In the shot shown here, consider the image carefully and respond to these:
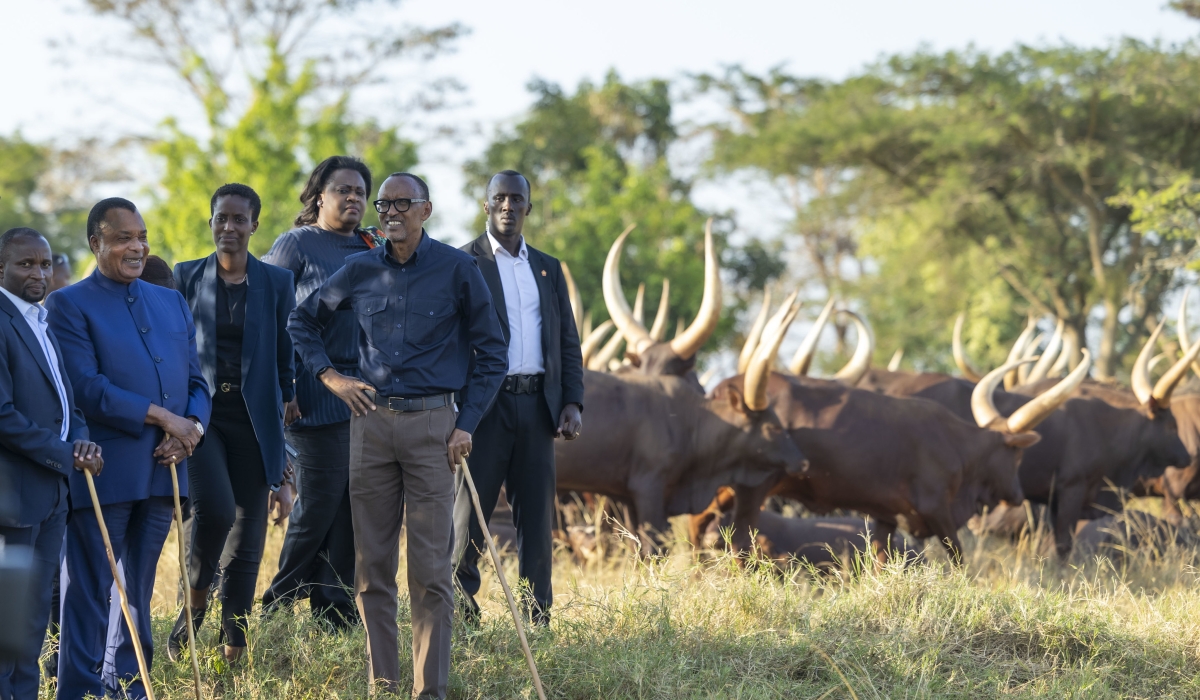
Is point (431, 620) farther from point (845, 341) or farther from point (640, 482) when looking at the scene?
point (845, 341)

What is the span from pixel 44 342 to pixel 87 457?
380mm

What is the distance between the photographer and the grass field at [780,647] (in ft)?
14.0

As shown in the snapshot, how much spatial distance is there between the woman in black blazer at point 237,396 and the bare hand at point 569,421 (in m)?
1.01

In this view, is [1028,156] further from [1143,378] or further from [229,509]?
[229,509]

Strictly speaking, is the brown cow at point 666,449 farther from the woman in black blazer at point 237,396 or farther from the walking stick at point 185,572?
the walking stick at point 185,572

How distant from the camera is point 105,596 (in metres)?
3.99

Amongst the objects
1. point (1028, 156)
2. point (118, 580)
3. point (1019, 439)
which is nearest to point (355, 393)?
point (118, 580)

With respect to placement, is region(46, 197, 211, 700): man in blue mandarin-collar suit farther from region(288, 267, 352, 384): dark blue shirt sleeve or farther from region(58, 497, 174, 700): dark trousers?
region(288, 267, 352, 384): dark blue shirt sleeve

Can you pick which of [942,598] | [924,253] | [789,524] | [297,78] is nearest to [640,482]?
[789,524]

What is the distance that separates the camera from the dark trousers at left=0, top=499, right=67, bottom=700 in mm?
3570

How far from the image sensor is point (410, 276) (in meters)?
4.06

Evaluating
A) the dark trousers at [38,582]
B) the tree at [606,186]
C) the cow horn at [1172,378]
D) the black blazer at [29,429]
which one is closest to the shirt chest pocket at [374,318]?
the black blazer at [29,429]

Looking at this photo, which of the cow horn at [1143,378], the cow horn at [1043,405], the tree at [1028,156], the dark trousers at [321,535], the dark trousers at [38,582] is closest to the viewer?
the dark trousers at [38,582]

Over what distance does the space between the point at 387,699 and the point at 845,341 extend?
23592 mm
